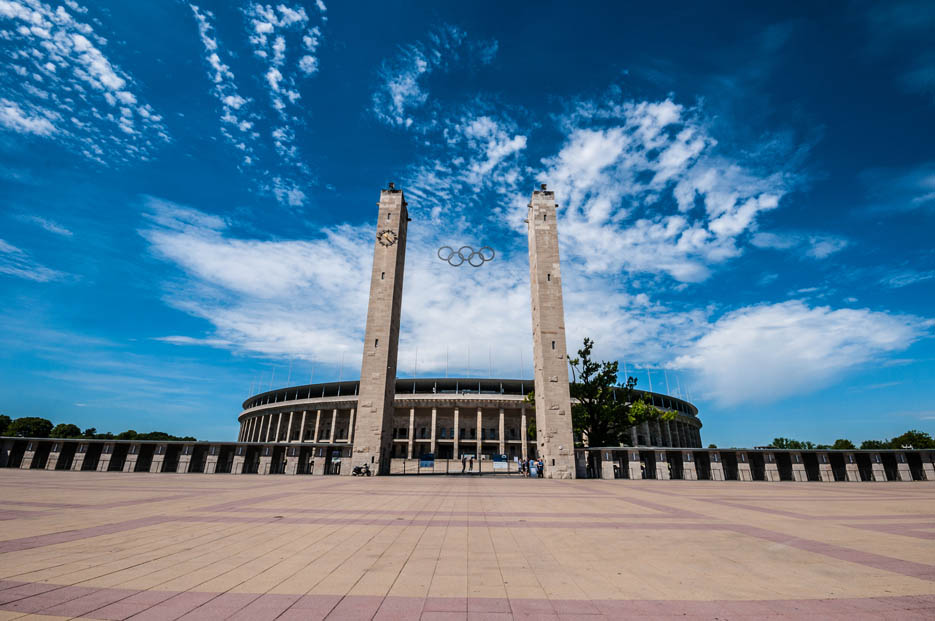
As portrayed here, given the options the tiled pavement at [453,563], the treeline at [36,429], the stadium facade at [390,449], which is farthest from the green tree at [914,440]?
the treeline at [36,429]

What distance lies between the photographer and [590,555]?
7.85 meters

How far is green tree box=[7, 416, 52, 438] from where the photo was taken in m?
78.9

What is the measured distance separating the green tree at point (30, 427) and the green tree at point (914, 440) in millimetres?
178531

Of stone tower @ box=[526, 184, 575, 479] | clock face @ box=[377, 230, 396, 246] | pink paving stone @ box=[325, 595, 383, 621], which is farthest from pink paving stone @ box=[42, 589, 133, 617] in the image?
clock face @ box=[377, 230, 396, 246]

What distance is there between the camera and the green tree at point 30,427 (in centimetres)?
7894

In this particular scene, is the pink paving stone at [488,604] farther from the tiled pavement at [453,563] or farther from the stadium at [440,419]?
the stadium at [440,419]

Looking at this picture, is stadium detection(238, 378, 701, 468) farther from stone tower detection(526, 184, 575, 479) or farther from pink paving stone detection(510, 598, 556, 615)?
pink paving stone detection(510, 598, 556, 615)

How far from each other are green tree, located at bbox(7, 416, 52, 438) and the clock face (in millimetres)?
93080

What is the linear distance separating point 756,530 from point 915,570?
3.59 metres

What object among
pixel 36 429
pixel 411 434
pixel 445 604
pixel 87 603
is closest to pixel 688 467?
pixel 445 604

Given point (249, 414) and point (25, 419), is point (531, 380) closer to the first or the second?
point (249, 414)

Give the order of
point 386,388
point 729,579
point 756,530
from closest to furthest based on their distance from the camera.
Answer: point 729,579 → point 756,530 → point 386,388

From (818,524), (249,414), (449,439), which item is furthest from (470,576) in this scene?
(249,414)

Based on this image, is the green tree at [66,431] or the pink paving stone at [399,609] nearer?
the pink paving stone at [399,609]
